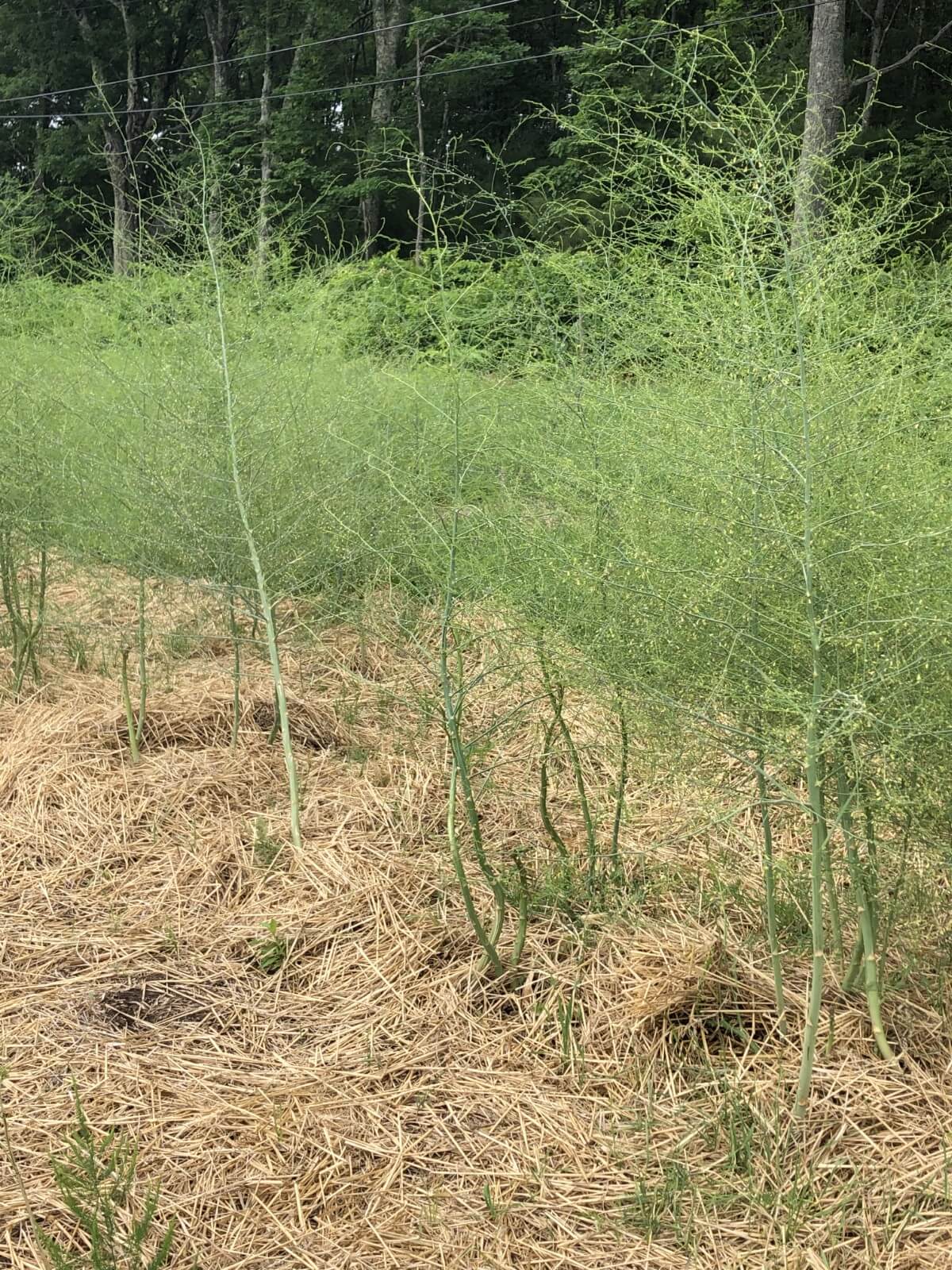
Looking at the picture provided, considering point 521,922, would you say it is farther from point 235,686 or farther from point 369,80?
point 369,80

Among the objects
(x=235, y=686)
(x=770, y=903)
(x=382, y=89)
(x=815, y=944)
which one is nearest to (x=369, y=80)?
(x=382, y=89)

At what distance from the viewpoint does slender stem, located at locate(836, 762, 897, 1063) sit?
6.12 ft

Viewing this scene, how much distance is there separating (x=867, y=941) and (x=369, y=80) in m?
21.4

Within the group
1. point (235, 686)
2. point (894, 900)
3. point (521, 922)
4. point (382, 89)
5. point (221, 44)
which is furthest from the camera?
point (221, 44)

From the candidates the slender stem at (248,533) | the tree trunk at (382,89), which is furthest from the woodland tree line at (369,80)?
the slender stem at (248,533)

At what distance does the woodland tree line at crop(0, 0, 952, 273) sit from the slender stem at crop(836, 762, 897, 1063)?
273 inches

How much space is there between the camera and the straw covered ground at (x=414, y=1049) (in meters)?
1.75

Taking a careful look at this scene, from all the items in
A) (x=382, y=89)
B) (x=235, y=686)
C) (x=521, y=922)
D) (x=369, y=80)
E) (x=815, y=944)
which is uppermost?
(x=369, y=80)

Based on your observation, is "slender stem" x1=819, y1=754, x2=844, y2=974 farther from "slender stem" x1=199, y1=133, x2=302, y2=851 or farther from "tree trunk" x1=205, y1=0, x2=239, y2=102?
"tree trunk" x1=205, y1=0, x2=239, y2=102

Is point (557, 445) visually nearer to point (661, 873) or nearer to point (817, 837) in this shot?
point (661, 873)

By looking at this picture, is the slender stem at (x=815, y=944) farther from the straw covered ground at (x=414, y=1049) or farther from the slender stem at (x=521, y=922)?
the slender stem at (x=521, y=922)

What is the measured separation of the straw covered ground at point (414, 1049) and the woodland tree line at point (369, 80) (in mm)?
6723

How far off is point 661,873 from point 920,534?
126 cm

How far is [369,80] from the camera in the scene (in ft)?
65.8
